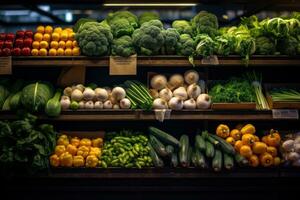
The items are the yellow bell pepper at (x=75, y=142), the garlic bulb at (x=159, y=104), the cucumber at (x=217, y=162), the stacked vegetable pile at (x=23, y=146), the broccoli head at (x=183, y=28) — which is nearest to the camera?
the stacked vegetable pile at (x=23, y=146)

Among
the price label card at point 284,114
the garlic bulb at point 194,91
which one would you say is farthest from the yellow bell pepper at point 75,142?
the price label card at point 284,114

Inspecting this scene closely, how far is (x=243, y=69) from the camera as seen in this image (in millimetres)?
4105

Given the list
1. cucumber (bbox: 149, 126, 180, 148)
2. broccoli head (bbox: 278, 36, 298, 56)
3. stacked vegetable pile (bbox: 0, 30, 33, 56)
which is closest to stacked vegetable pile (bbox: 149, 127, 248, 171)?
cucumber (bbox: 149, 126, 180, 148)

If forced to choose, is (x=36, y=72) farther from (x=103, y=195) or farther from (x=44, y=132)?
(x=103, y=195)

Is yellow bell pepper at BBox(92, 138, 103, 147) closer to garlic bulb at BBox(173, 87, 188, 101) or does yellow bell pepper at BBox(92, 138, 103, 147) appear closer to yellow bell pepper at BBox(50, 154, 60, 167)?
yellow bell pepper at BBox(50, 154, 60, 167)


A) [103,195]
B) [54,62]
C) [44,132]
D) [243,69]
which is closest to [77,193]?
[103,195]

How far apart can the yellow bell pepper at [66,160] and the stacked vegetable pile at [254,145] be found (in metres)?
1.33

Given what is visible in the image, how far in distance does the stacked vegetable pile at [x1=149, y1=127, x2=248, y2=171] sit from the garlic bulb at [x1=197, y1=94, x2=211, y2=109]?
31 centimetres

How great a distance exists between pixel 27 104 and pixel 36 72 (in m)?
0.72

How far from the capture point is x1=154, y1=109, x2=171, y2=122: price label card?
11.4ft

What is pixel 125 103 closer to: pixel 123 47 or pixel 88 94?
pixel 88 94

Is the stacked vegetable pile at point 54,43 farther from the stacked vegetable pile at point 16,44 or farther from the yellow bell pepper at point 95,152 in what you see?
the yellow bell pepper at point 95,152

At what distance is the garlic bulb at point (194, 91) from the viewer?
11.7 ft

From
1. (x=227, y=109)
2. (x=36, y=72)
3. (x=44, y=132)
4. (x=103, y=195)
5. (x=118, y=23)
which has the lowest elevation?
(x=103, y=195)
